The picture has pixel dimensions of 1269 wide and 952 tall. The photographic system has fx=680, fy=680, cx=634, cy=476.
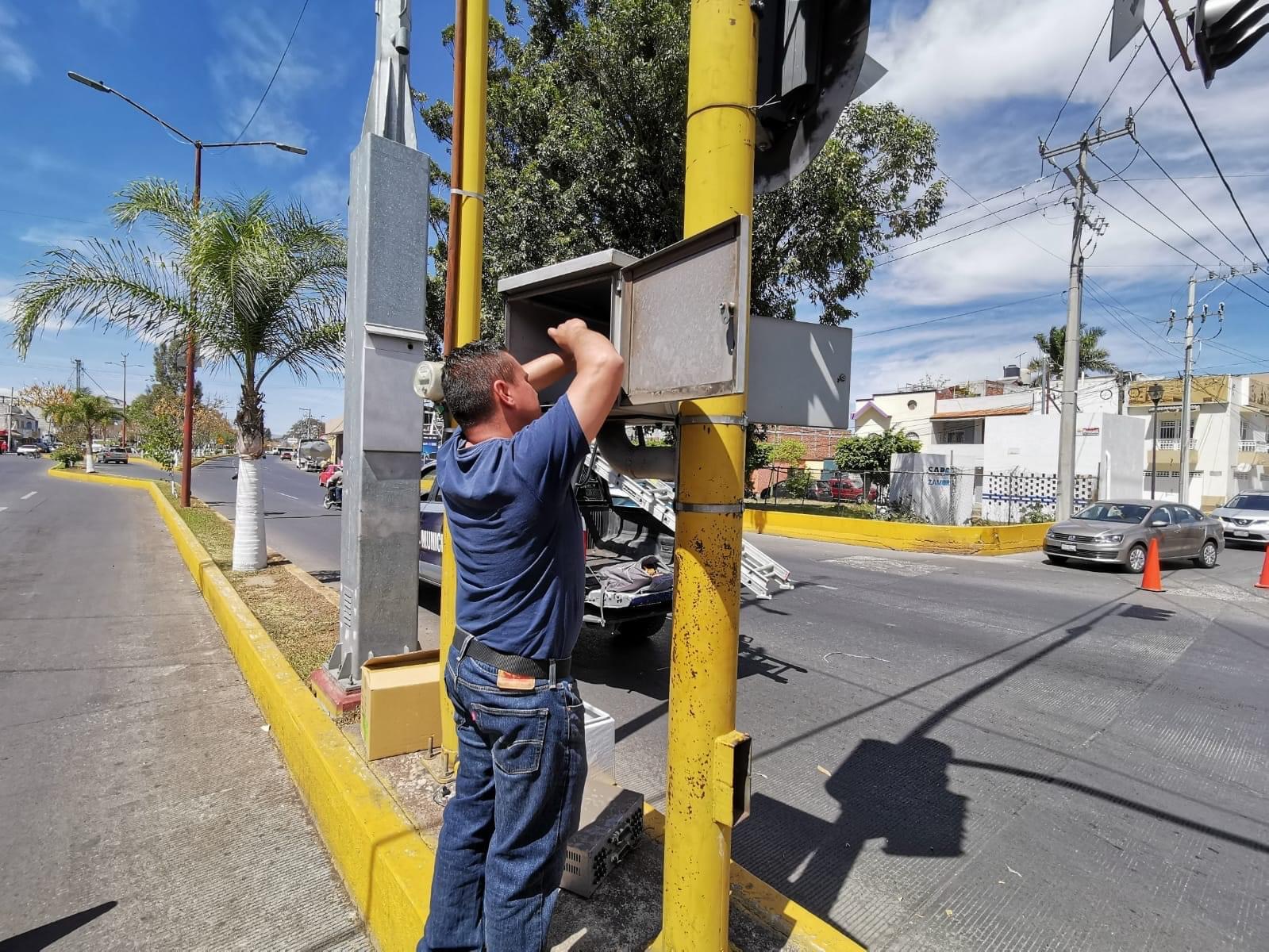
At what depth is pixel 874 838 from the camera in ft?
10.6

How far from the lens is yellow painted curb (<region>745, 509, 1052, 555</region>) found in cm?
1429

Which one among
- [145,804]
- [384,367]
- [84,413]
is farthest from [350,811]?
[84,413]

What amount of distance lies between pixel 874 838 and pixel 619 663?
2986mm

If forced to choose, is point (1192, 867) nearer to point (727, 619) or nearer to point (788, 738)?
point (788, 738)

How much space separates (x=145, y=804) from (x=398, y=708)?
1.32 m

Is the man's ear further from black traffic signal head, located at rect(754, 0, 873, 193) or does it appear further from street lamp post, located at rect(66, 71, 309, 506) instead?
street lamp post, located at rect(66, 71, 309, 506)

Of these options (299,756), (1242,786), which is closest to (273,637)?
(299,756)

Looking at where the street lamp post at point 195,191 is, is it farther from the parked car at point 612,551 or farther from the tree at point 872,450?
the tree at point 872,450

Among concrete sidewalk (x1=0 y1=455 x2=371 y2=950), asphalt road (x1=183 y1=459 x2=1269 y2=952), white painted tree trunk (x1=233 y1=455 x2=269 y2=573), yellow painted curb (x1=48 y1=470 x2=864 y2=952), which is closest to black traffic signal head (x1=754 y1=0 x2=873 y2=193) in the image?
yellow painted curb (x1=48 y1=470 x2=864 y2=952)

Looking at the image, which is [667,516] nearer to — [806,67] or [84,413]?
[806,67]

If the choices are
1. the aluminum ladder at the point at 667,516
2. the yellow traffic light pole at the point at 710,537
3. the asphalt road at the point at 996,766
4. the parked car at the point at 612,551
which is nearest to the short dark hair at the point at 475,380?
the yellow traffic light pole at the point at 710,537

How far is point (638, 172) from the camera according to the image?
558 inches

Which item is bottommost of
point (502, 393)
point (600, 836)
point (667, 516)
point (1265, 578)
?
point (1265, 578)

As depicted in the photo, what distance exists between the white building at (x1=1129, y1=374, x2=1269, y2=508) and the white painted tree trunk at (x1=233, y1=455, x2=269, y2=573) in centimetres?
3653
